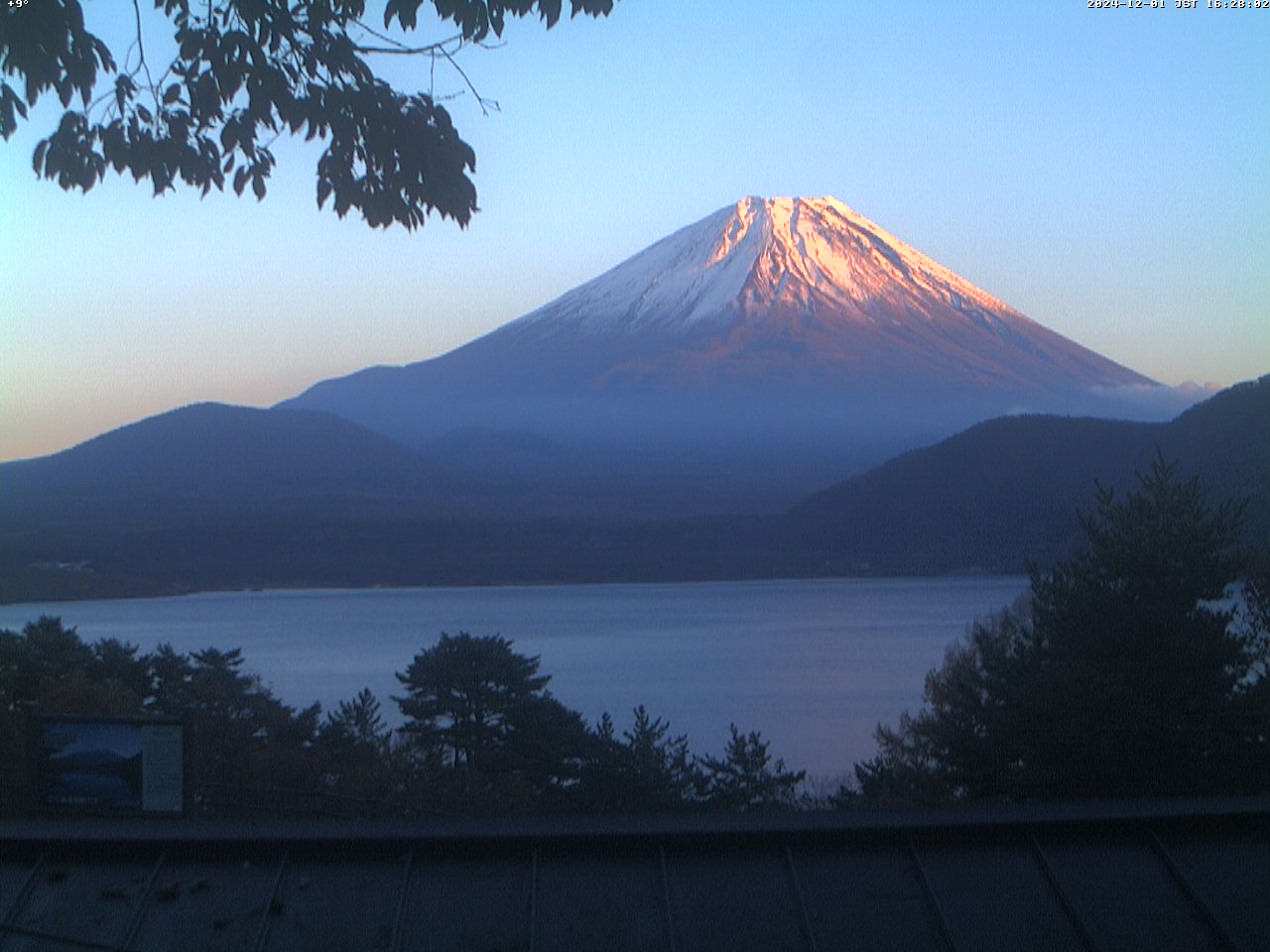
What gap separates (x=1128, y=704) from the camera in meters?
10.1

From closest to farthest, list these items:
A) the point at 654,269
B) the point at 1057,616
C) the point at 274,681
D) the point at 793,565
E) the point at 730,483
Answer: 1. the point at 1057,616
2. the point at 274,681
3. the point at 793,565
4. the point at 730,483
5. the point at 654,269

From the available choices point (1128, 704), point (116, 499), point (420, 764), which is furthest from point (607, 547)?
point (1128, 704)

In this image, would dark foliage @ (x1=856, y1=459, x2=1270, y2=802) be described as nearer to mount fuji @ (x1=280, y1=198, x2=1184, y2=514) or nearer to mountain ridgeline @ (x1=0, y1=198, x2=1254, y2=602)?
mountain ridgeline @ (x1=0, y1=198, x2=1254, y2=602)

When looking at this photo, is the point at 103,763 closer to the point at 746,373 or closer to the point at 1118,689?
the point at 1118,689

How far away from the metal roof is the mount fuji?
158 feet

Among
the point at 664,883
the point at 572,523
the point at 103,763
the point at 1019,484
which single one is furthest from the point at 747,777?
the point at 572,523

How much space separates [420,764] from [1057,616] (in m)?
5.76

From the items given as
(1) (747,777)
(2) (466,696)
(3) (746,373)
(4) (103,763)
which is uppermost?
(3) (746,373)

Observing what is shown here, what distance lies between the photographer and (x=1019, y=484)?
2200 cm

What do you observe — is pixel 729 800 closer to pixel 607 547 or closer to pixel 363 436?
pixel 607 547

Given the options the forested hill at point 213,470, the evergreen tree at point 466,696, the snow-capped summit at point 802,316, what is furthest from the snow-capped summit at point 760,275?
the evergreen tree at point 466,696

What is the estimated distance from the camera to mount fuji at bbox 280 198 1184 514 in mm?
63031

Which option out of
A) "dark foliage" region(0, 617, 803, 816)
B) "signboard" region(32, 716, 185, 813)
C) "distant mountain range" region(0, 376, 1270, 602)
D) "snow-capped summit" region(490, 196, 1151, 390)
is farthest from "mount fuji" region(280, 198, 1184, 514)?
"signboard" region(32, 716, 185, 813)

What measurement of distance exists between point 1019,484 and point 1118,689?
1231 cm
